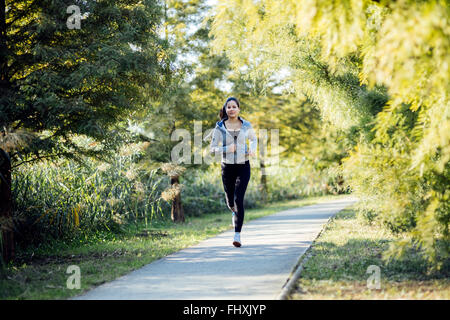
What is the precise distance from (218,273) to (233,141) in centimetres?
221

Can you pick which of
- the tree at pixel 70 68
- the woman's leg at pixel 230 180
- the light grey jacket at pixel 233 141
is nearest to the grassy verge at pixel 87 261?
the woman's leg at pixel 230 180

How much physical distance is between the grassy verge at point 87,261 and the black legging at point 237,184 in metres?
1.15

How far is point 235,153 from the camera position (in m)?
6.18

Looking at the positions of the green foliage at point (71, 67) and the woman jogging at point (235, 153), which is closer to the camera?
the green foliage at point (71, 67)

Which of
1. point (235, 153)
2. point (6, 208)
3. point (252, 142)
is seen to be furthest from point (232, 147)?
point (6, 208)

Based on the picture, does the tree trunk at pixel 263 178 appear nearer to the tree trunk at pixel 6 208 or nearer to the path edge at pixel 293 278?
the path edge at pixel 293 278

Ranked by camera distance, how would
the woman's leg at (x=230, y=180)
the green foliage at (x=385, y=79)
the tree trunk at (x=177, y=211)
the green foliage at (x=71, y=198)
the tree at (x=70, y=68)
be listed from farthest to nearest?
the tree trunk at (x=177, y=211), the green foliage at (x=71, y=198), the woman's leg at (x=230, y=180), the tree at (x=70, y=68), the green foliage at (x=385, y=79)

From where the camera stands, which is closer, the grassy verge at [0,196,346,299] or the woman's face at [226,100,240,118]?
the grassy verge at [0,196,346,299]

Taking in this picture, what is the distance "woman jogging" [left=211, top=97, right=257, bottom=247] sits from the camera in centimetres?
616

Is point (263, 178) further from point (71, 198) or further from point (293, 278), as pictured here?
point (293, 278)

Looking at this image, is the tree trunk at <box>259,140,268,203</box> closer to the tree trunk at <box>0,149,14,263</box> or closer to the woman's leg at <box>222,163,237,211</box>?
the woman's leg at <box>222,163,237,211</box>

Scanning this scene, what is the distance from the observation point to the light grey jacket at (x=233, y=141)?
20.2 ft

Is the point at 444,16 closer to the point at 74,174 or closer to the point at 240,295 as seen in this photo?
the point at 240,295

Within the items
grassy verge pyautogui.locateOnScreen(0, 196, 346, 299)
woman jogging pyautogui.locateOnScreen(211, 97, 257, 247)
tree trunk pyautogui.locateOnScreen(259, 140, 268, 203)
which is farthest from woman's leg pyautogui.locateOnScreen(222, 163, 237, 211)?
tree trunk pyautogui.locateOnScreen(259, 140, 268, 203)
